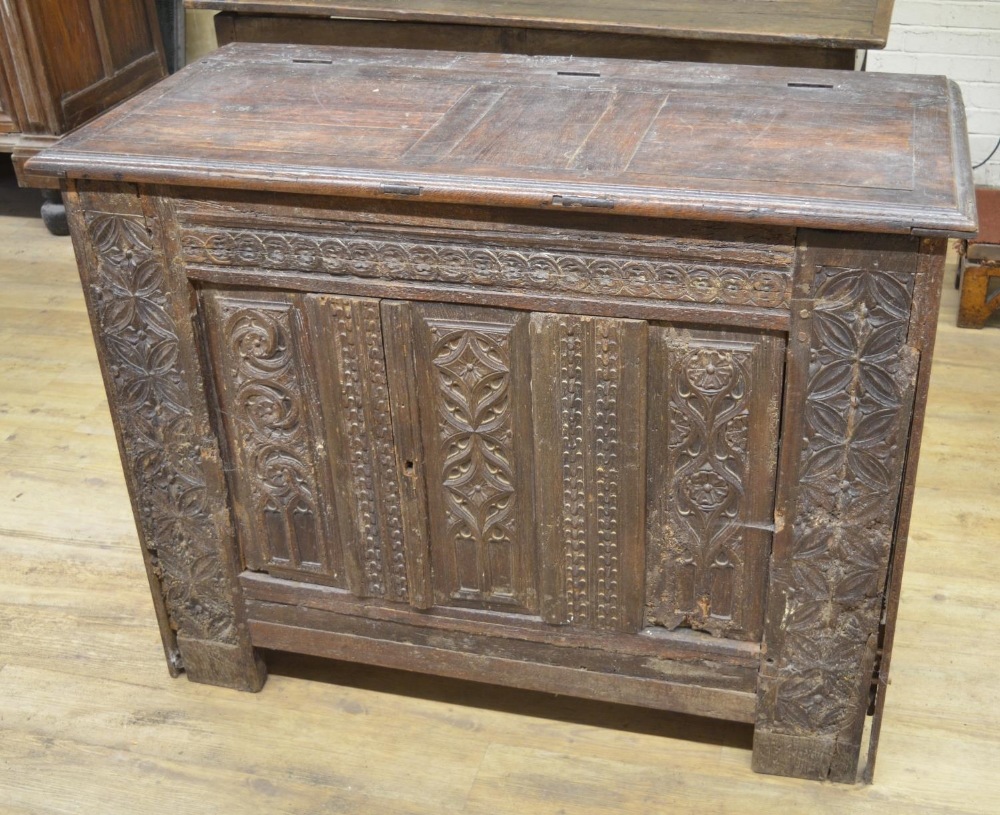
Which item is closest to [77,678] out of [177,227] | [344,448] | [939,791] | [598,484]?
[344,448]

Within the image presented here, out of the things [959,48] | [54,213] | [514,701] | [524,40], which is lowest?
[514,701]

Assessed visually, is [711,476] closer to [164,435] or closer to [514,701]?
[514,701]

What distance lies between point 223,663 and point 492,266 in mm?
948

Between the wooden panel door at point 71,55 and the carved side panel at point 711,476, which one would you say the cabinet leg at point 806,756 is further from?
the wooden panel door at point 71,55

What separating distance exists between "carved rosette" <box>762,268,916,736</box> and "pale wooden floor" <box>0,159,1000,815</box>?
21cm

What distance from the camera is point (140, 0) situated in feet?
13.8

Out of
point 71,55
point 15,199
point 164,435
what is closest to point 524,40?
point 164,435

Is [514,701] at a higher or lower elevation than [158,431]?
lower

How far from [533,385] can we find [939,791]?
3.06 feet

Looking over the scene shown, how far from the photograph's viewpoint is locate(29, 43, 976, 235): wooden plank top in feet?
5.56

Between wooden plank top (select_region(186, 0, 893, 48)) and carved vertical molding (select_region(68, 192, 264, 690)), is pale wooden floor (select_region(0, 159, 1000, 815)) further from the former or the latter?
wooden plank top (select_region(186, 0, 893, 48))

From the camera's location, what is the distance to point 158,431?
6.91 feet

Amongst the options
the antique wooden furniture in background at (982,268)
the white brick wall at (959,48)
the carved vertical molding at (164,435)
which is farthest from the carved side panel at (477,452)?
the white brick wall at (959,48)

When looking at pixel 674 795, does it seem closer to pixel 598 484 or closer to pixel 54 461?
pixel 598 484
